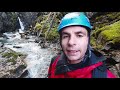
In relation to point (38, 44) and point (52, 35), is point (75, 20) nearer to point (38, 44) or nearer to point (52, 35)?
point (52, 35)

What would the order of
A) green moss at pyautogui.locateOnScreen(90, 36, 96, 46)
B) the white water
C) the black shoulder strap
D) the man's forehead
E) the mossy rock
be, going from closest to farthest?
the black shoulder strap
the man's forehead
green moss at pyautogui.locateOnScreen(90, 36, 96, 46)
the white water
the mossy rock

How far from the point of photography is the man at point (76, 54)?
3.97m

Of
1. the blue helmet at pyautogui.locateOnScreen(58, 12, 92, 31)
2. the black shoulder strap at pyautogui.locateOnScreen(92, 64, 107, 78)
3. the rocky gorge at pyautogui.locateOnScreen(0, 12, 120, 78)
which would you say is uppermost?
the blue helmet at pyautogui.locateOnScreen(58, 12, 92, 31)

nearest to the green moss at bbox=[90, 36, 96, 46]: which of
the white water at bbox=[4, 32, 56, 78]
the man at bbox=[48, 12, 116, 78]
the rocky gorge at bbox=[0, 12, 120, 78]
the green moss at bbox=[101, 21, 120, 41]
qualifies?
the rocky gorge at bbox=[0, 12, 120, 78]

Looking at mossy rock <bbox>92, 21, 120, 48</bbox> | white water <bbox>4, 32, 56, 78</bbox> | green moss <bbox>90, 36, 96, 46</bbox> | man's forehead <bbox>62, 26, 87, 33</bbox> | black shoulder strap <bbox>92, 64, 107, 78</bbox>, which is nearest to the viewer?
black shoulder strap <bbox>92, 64, 107, 78</bbox>

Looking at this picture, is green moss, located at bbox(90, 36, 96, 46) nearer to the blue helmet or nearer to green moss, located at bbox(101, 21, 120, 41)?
the blue helmet

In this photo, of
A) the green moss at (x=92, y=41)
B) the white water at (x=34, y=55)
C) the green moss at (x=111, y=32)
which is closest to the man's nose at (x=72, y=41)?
the green moss at (x=92, y=41)

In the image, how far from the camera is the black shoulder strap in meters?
3.90

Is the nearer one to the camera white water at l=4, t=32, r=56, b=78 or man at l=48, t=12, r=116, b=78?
man at l=48, t=12, r=116, b=78

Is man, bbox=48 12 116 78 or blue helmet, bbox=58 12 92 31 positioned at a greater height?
blue helmet, bbox=58 12 92 31

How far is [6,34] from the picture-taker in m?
4.92

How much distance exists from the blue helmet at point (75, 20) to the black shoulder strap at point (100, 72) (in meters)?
0.63

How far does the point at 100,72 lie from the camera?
13.0 ft

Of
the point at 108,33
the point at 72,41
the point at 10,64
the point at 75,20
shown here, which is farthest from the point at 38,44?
the point at 108,33
